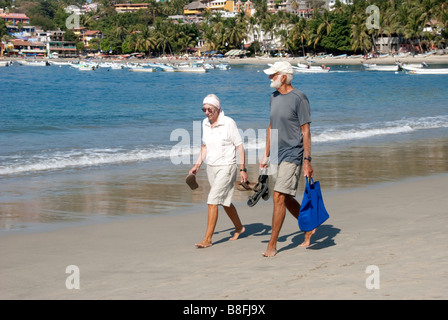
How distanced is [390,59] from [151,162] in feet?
357

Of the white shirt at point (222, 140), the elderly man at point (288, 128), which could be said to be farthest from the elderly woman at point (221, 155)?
the elderly man at point (288, 128)

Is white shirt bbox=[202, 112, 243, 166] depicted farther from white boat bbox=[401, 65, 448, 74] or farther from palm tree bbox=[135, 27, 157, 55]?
palm tree bbox=[135, 27, 157, 55]

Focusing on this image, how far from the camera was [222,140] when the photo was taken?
263 inches

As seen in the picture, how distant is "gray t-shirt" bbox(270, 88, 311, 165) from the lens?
6152 mm

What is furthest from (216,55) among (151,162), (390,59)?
(151,162)

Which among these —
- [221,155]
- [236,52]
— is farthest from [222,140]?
[236,52]

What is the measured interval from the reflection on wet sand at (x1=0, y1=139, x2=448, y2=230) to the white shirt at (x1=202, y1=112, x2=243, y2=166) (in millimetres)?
2676

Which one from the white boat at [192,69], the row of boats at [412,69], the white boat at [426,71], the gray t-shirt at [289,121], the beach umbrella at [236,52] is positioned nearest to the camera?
the gray t-shirt at [289,121]

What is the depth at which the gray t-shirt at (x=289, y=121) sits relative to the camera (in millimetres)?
6152

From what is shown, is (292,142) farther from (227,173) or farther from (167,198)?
(167,198)

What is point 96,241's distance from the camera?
24.3ft

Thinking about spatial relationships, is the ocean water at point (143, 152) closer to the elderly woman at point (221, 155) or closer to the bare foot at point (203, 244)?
the bare foot at point (203, 244)

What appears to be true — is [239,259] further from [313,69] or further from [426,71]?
[313,69]

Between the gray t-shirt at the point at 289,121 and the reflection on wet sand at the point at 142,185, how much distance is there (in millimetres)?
3305
